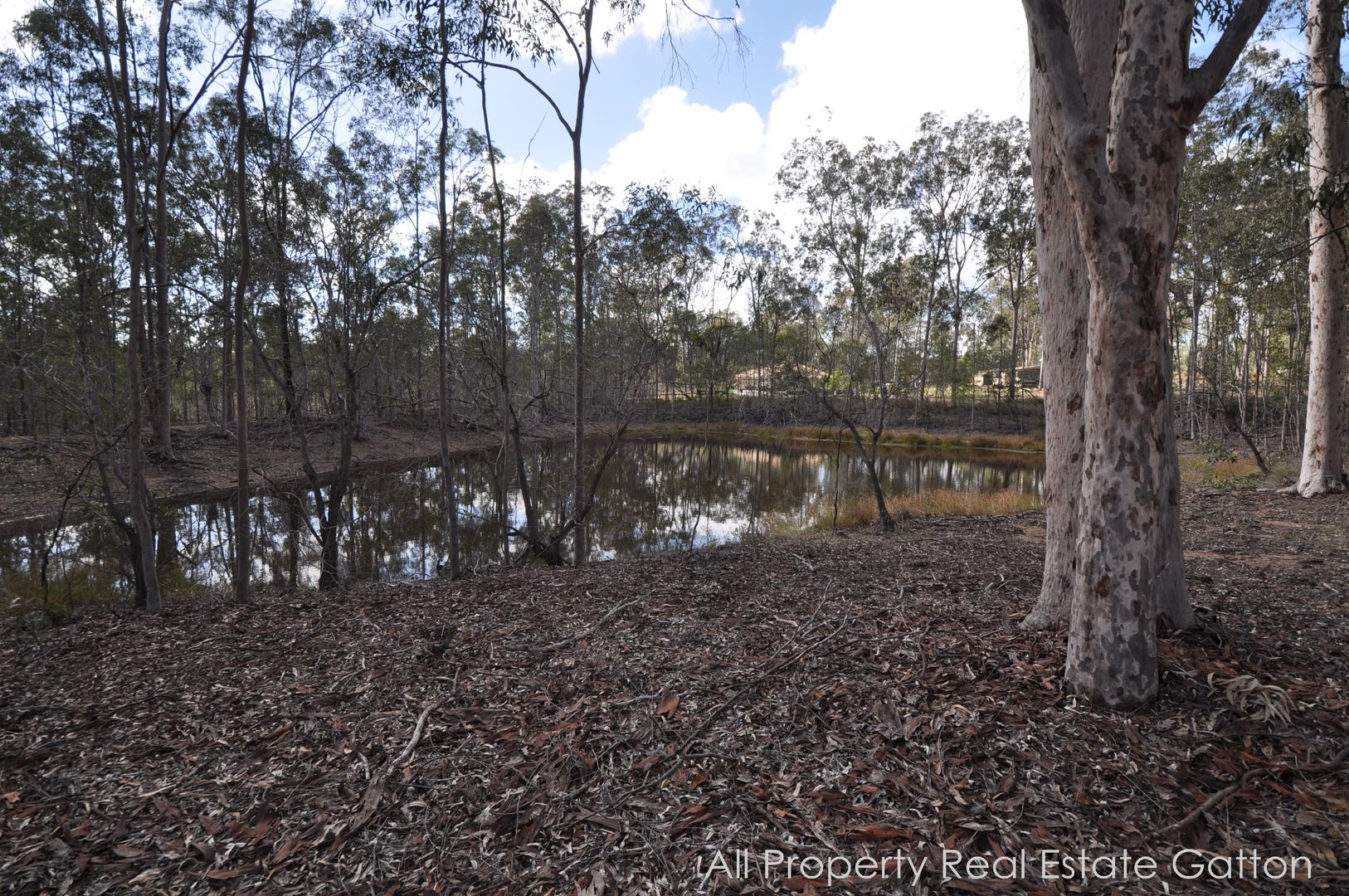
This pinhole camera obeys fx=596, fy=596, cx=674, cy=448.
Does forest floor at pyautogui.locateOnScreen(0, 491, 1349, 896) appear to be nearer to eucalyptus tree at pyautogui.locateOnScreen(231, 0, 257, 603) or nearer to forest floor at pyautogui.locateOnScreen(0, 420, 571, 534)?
eucalyptus tree at pyautogui.locateOnScreen(231, 0, 257, 603)

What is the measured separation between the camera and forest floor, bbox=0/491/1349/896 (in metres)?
1.73

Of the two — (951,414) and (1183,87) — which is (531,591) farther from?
(951,414)

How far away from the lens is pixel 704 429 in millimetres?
33719

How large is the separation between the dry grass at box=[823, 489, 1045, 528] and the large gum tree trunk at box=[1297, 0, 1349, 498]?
10.3 feet

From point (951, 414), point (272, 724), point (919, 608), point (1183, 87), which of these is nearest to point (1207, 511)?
point (919, 608)

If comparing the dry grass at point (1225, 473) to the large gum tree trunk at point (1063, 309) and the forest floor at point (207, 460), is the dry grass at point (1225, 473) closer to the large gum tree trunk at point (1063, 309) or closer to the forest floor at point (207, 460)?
the large gum tree trunk at point (1063, 309)

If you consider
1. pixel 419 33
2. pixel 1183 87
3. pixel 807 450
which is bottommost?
pixel 807 450

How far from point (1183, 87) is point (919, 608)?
271 cm

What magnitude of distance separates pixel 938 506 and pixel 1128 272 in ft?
30.8

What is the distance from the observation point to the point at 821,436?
92.3 ft

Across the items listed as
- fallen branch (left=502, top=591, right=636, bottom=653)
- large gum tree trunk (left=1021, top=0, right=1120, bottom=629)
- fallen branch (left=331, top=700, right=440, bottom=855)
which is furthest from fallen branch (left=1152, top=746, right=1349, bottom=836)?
fallen branch (left=502, top=591, right=636, bottom=653)

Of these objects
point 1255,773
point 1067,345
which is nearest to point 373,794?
point 1255,773

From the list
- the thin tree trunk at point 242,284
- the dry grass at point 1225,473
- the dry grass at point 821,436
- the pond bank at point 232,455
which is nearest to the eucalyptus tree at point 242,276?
the thin tree trunk at point 242,284

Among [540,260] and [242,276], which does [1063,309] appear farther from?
[540,260]
